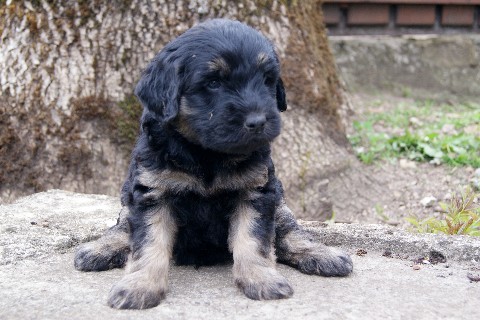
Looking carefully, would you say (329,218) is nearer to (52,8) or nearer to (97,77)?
(97,77)

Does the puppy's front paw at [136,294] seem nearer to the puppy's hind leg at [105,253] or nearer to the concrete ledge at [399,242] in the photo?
the puppy's hind leg at [105,253]

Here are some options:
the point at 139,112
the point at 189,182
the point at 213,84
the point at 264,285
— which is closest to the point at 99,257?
the point at 189,182

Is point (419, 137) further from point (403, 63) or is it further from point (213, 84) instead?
point (213, 84)

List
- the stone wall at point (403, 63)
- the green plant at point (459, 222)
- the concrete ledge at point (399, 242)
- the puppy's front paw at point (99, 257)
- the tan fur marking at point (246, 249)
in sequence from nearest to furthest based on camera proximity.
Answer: the tan fur marking at point (246, 249) < the puppy's front paw at point (99, 257) < the concrete ledge at point (399, 242) < the green plant at point (459, 222) < the stone wall at point (403, 63)

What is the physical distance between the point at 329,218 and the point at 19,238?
2.56 m

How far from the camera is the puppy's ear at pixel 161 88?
2.95 metres

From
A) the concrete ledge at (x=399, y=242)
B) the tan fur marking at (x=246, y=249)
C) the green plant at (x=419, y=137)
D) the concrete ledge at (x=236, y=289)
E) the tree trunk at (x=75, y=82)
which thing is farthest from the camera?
the green plant at (x=419, y=137)

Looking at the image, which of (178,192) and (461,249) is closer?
(178,192)

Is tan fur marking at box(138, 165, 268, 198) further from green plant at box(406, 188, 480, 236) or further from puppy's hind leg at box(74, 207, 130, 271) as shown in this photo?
green plant at box(406, 188, 480, 236)

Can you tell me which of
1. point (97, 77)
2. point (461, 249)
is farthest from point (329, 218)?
point (97, 77)

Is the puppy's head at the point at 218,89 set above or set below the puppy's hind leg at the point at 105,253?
→ above

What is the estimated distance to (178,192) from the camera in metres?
3.01

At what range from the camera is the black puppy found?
285 centimetres

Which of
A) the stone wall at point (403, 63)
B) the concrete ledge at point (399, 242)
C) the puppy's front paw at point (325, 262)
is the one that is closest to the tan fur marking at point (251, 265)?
the puppy's front paw at point (325, 262)
